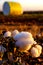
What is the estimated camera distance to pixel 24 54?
0.97 metres

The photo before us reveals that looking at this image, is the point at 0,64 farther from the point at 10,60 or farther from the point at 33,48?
the point at 33,48

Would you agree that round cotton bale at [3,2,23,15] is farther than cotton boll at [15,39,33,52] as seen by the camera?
Yes

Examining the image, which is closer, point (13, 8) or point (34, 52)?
point (34, 52)

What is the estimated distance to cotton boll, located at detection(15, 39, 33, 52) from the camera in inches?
35.7

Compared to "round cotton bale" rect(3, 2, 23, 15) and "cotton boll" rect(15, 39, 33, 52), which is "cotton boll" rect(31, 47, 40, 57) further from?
"round cotton bale" rect(3, 2, 23, 15)

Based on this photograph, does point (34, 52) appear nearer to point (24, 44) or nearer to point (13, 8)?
point (24, 44)

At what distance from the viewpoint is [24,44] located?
90cm

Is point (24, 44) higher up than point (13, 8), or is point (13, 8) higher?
point (24, 44)

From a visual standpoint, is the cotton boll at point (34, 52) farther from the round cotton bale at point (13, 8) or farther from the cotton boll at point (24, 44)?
the round cotton bale at point (13, 8)

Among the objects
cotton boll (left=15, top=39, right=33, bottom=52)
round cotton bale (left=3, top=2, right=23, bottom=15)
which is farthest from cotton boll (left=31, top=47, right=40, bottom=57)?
round cotton bale (left=3, top=2, right=23, bottom=15)

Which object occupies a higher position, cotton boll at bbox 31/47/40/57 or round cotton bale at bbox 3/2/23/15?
cotton boll at bbox 31/47/40/57

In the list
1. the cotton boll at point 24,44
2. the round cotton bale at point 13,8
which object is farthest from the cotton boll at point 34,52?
the round cotton bale at point 13,8

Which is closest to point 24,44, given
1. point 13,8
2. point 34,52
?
point 34,52

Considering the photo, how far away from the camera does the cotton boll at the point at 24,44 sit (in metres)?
0.91
